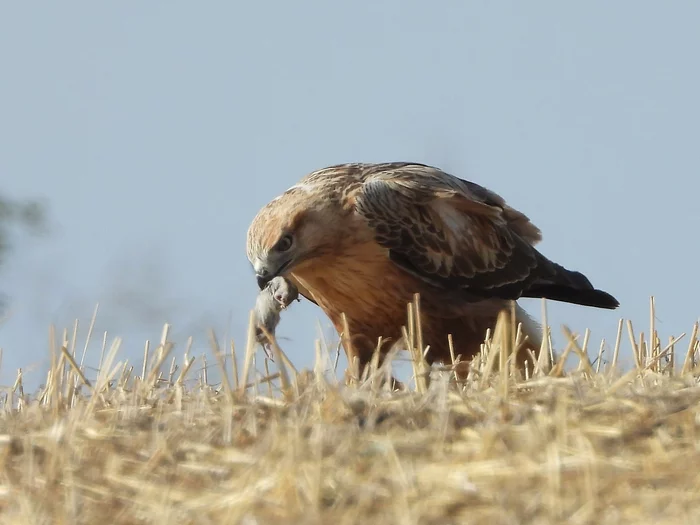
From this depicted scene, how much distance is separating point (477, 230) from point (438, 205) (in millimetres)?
391

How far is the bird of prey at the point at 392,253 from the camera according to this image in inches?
246

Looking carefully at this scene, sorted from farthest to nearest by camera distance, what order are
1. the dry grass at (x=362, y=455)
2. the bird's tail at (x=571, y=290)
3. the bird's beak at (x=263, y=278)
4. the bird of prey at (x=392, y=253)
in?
the bird's tail at (x=571, y=290) < the bird of prey at (x=392, y=253) < the bird's beak at (x=263, y=278) < the dry grass at (x=362, y=455)

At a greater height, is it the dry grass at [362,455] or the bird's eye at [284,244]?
the bird's eye at [284,244]

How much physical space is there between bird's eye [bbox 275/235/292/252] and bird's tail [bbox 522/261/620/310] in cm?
181

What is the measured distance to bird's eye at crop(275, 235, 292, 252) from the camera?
607 cm

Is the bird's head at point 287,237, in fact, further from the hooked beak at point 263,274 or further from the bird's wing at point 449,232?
the bird's wing at point 449,232

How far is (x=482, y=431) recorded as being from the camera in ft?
10.2

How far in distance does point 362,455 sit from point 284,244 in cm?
316

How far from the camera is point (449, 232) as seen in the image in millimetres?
6797

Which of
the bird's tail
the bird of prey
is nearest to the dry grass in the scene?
the bird of prey

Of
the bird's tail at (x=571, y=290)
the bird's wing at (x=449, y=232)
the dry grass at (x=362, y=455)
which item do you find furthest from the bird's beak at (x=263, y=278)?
the dry grass at (x=362, y=455)

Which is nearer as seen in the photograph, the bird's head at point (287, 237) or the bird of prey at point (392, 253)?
the bird's head at point (287, 237)

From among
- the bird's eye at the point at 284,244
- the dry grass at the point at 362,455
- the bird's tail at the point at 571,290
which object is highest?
the bird's eye at the point at 284,244

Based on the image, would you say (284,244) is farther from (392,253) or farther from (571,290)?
(571,290)
